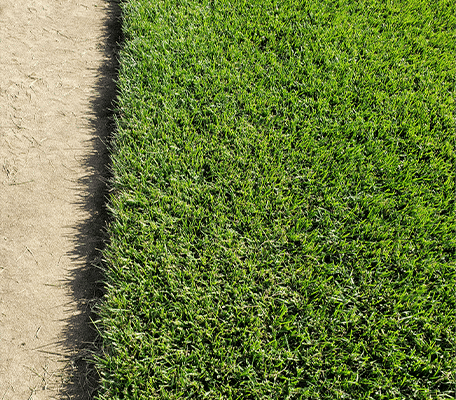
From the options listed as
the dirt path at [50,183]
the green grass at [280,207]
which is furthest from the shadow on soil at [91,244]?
the green grass at [280,207]

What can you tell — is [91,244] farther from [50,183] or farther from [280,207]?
[280,207]

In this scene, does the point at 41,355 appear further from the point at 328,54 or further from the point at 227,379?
the point at 328,54

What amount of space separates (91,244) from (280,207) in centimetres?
151

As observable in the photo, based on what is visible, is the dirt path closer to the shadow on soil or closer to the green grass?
the shadow on soil

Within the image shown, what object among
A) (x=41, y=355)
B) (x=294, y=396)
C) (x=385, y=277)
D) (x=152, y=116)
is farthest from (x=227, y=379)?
(x=152, y=116)

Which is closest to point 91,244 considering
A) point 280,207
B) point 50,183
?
Answer: point 50,183

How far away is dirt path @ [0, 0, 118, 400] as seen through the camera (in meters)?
2.14

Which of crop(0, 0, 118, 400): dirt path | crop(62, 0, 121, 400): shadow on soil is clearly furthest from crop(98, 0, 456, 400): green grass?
crop(0, 0, 118, 400): dirt path

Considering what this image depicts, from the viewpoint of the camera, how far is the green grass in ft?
6.82

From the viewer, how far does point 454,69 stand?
3.85 m

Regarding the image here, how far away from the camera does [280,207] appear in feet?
8.95

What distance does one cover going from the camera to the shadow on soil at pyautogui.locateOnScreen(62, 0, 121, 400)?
82.5 inches

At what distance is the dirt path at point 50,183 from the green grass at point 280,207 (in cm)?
26

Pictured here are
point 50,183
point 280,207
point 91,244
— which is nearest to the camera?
point 91,244
